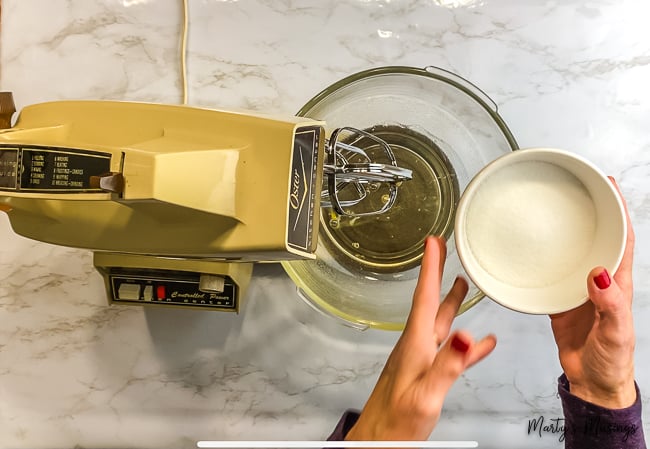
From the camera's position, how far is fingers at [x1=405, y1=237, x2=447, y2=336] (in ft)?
1.55

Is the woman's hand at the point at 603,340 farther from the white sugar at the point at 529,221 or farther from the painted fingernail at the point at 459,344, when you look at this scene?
the painted fingernail at the point at 459,344

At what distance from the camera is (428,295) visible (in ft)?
1.56

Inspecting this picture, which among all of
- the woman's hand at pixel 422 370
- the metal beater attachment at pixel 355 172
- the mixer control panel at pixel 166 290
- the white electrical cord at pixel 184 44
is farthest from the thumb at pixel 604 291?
the white electrical cord at pixel 184 44

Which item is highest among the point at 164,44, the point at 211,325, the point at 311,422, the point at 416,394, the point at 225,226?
the point at 164,44

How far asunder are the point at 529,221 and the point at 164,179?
34 cm

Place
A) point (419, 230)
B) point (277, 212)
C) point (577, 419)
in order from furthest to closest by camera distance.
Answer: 1. point (419, 230)
2. point (577, 419)
3. point (277, 212)

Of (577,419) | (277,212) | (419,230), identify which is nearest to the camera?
(277,212)

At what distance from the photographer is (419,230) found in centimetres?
73

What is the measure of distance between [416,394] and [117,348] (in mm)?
499

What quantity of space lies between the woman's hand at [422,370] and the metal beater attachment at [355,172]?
0.44 ft

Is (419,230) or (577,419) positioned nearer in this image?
(577,419)

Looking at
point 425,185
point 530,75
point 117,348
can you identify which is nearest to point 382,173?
point 425,185

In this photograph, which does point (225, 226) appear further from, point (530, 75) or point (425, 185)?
point (530, 75)

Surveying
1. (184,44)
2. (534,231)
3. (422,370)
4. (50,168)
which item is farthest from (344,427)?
(184,44)
